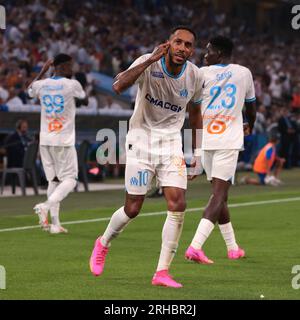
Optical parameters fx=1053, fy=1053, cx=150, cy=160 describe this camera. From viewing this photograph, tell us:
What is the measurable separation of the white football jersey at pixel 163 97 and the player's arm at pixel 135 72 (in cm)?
28

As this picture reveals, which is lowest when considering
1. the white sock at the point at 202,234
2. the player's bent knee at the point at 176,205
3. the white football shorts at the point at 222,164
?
the white sock at the point at 202,234

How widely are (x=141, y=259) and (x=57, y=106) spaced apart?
4.28 m

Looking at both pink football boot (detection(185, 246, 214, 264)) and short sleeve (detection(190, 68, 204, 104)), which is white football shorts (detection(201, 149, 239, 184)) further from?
short sleeve (detection(190, 68, 204, 104))

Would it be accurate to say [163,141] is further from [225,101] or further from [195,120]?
[225,101]

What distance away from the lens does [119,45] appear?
37.8 m

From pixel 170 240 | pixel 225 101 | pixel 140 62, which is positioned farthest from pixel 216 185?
pixel 140 62

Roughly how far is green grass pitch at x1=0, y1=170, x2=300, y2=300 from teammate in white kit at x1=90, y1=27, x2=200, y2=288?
603mm

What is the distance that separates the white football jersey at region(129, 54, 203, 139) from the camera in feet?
33.1

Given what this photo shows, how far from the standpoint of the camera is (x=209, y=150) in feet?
41.0

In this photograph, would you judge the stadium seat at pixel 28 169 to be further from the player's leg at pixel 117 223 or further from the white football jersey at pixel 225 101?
the player's leg at pixel 117 223

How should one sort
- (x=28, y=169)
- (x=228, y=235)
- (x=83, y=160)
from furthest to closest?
(x=83, y=160), (x=28, y=169), (x=228, y=235)

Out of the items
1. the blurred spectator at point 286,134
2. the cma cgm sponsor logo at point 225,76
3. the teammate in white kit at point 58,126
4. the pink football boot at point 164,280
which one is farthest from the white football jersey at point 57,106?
the blurred spectator at point 286,134

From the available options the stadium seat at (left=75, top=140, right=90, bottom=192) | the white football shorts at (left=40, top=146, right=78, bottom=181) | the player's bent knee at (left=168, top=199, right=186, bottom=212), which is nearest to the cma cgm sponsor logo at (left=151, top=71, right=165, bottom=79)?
the player's bent knee at (left=168, top=199, right=186, bottom=212)

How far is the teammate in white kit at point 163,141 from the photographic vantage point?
10.1 m
